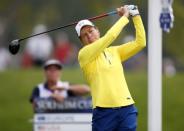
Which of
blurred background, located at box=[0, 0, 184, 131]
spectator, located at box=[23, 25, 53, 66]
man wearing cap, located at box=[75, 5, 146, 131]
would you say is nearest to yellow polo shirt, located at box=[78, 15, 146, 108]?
man wearing cap, located at box=[75, 5, 146, 131]

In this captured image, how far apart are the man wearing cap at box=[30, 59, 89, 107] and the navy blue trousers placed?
2.83 m

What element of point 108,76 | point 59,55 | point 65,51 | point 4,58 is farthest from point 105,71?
point 4,58

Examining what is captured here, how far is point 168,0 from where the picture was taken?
11555 millimetres

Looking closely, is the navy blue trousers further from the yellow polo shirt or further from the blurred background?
the blurred background

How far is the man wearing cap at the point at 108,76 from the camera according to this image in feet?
33.9

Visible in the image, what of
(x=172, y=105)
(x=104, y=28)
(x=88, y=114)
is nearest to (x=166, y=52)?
(x=104, y=28)

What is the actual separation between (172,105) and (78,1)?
Answer: 5.42m

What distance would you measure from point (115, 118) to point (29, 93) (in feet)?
27.4

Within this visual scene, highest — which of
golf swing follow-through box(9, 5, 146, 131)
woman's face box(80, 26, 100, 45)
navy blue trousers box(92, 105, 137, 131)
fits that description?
woman's face box(80, 26, 100, 45)

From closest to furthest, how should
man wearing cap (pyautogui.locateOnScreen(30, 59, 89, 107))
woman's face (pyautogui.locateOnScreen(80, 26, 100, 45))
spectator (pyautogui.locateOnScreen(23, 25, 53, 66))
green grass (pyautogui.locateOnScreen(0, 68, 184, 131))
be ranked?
1. woman's face (pyautogui.locateOnScreen(80, 26, 100, 45))
2. man wearing cap (pyautogui.locateOnScreen(30, 59, 89, 107))
3. green grass (pyautogui.locateOnScreen(0, 68, 184, 131))
4. spectator (pyautogui.locateOnScreen(23, 25, 53, 66))

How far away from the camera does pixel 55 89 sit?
13.3m

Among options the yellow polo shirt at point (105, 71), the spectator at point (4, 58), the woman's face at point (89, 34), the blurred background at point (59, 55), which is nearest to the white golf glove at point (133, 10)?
the yellow polo shirt at point (105, 71)

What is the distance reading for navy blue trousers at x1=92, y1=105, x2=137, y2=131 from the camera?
34.0 feet

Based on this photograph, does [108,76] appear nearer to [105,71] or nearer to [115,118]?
[105,71]
